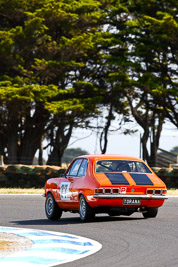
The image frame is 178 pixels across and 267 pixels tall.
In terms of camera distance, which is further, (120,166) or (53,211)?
(53,211)

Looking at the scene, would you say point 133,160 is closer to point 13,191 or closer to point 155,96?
point 13,191

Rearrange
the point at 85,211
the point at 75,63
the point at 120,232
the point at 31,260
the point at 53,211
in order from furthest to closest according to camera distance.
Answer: the point at 75,63 → the point at 53,211 → the point at 85,211 → the point at 120,232 → the point at 31,260

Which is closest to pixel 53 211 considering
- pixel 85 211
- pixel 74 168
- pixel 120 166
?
pixel 74 168

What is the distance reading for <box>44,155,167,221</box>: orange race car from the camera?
13.7 metres

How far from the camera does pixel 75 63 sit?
41.2 metres

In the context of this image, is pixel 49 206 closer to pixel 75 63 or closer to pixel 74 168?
pixel 74 168

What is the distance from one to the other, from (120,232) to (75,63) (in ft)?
98.1

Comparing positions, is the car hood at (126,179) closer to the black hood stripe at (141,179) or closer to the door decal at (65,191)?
the black hood stripe at (141,179)

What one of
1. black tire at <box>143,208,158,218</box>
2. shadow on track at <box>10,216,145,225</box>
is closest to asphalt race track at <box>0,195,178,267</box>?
shadow on track at <box>10,216,145,225</box>

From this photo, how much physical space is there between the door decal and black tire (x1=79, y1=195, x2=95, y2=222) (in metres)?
0.55

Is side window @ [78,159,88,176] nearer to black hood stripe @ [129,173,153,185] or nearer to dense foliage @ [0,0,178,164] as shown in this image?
black hood stripe @ [129,173,153,185]

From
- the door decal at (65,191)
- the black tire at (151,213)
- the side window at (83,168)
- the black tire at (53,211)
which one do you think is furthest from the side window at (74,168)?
the black tire at (151,213)

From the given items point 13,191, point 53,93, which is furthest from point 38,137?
point 13,191

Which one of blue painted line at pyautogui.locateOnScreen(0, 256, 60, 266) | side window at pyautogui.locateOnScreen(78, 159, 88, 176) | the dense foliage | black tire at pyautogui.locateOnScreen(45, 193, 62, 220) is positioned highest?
the dense foliage
